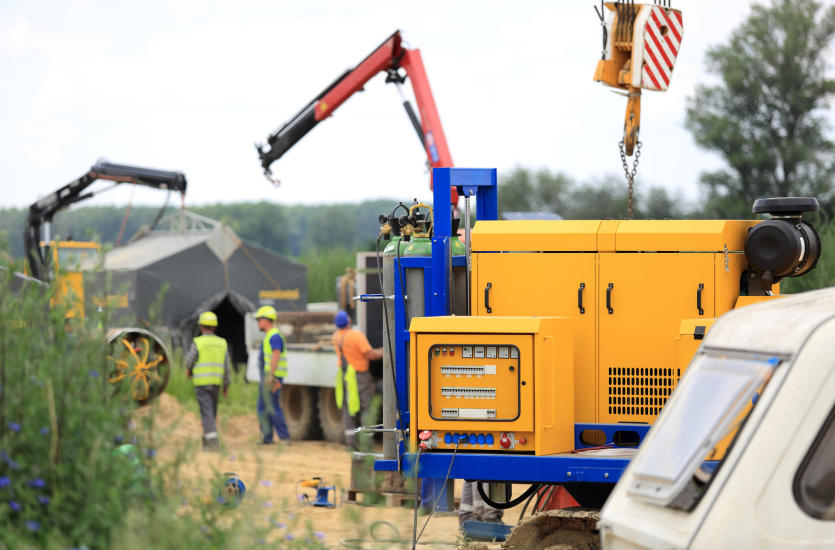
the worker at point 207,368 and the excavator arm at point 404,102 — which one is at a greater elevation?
the excavator arm at point 404,102

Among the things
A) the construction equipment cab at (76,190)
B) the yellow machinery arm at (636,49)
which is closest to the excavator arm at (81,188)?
Answer: the construction equipment cab at (76,190)

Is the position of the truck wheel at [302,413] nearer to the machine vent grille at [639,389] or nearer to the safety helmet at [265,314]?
the safety helmet at [265,314]

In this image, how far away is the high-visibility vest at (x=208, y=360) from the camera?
15352 millimetres

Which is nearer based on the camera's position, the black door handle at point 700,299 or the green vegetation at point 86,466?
the green vegetation at point 86,466

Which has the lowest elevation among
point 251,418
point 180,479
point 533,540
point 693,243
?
point 251,418

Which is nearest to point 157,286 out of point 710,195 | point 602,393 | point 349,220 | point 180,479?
point 602,393

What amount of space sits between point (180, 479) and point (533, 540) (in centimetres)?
226

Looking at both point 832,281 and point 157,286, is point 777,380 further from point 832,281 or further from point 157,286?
point 157,286

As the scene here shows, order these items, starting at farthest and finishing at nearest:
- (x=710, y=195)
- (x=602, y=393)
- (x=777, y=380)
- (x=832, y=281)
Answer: (x=710, y=195), (x=832, y=281), (x=602, y=393), (x=777, y=380)

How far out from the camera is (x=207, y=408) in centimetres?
1527

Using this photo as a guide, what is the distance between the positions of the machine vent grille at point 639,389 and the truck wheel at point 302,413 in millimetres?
10786

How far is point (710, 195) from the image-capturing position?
144 feet

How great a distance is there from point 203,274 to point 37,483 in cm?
2073

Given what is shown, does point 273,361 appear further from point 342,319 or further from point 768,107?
point 768,107
